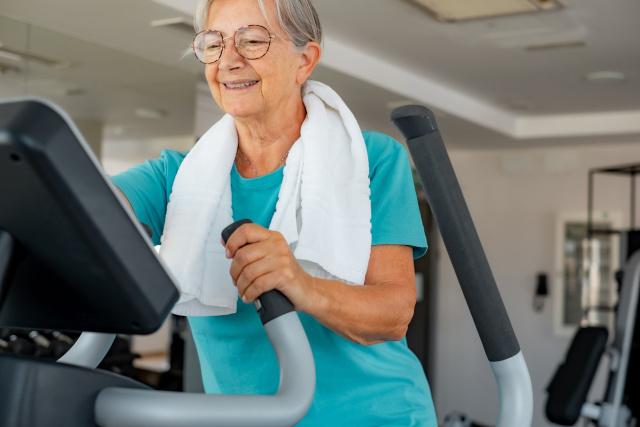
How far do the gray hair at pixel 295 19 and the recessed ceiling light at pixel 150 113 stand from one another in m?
3.71

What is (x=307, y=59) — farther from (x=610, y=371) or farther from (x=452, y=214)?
(x=610, y=371)

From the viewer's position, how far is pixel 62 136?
503 millimetres

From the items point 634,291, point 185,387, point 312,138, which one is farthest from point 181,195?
point 185,387

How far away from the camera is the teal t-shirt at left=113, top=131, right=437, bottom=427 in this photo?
0.93m

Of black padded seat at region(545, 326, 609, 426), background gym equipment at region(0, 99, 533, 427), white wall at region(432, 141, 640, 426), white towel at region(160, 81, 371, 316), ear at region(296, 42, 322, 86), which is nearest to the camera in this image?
background gym equipment at region(0, 99, 533, 427)

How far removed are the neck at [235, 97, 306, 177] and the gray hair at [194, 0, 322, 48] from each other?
80 mm

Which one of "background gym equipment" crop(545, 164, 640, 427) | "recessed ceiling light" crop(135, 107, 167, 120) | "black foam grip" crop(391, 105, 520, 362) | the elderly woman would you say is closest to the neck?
the elderly woman

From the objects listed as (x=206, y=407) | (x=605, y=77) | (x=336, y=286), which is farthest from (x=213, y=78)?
(x=605, y=77)

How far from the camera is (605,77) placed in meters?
5.16

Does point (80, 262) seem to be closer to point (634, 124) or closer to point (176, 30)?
point (176, 30)

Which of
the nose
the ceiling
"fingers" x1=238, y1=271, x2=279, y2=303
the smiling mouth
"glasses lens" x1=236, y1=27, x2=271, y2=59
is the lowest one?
"fingers" x1=238, y1=271, x2=279, y2=303

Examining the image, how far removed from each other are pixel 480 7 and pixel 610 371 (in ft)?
5.67

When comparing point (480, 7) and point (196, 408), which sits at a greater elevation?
point (480, 7)

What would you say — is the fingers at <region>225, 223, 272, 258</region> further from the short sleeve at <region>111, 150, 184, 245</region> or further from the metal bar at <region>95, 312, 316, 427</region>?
the short sleeve at <region>111, 150, 184, 245</region>
